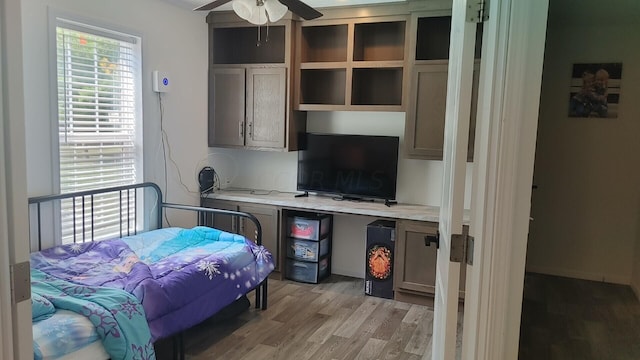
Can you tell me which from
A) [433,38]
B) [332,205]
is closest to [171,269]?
[332,205]

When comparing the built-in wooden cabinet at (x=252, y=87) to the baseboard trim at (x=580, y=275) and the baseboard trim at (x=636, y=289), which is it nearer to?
the baseboard trim at (x=580, y=275)

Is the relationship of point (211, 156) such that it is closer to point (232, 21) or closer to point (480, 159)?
point (232, 21)

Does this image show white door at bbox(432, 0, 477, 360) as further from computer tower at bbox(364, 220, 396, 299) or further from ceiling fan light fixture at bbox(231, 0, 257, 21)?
computer tower at bbox(364, 220, 396, 299)

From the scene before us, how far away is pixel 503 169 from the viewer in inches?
57.5

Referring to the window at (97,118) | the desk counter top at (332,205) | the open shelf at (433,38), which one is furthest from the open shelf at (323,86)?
the window at (97,118)

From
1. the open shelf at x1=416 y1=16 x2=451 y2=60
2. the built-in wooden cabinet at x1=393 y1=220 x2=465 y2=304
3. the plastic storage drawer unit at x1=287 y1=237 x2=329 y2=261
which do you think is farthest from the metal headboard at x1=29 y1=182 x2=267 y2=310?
the open shelf at x1=416 y1=16 x2=451 y2=60

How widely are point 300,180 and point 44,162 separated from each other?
→ 224 centimetres

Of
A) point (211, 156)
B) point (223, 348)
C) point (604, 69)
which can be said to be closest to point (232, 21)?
point (211, 156)

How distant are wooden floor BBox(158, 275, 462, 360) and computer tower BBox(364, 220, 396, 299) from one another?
0.32ft

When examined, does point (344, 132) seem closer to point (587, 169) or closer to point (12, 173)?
point (587, 169)

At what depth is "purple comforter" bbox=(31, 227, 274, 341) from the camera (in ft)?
9.02

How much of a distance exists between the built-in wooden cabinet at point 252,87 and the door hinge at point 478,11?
3.11 meters

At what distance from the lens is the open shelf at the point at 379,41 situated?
438 centimetres

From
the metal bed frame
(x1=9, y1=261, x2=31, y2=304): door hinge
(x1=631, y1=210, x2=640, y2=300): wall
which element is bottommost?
(x1=631, y1=210, x2=640, y2=300): wall
